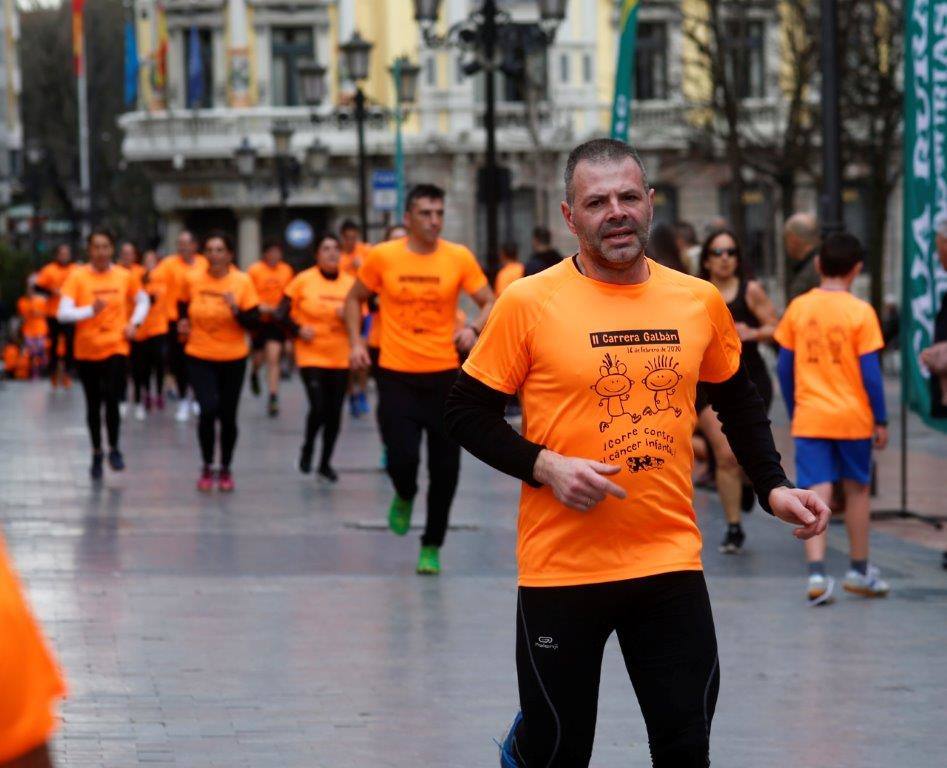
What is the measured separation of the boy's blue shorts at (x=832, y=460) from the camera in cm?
989

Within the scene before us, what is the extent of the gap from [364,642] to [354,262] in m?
13.8

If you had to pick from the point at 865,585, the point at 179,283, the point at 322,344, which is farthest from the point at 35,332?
the point at 865,585

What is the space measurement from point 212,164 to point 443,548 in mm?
48394

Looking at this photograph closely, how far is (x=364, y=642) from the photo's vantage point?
863 cm

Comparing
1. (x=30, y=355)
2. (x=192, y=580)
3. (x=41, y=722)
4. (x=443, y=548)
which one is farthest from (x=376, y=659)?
(x=30, y=355)

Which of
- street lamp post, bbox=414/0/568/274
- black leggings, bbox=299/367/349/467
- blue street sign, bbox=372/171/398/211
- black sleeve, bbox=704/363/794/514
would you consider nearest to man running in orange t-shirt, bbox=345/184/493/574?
black leggings, bbox=299/367/349/467

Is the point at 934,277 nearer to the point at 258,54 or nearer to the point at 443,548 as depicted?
the point at 443,548

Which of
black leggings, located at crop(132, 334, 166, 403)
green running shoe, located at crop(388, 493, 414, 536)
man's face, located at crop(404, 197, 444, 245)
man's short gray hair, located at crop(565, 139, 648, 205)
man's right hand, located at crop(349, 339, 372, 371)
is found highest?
man's short gray hair, located at crop(565, 139, 648, 205)

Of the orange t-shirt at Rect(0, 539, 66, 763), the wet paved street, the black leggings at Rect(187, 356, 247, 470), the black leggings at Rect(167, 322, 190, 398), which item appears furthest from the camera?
the black leggings at Rect(167, 322, 190, 398)

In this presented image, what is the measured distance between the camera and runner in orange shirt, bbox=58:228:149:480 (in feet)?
50.8

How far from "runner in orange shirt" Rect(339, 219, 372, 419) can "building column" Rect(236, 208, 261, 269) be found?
34418 millimetres

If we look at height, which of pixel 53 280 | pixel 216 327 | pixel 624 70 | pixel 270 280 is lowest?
pixel 53 280

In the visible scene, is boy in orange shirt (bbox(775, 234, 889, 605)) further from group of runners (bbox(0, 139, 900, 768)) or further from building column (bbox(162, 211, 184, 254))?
building column (bbox(162, 211, 184, 254))

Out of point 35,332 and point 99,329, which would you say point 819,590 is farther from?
point 35,332
